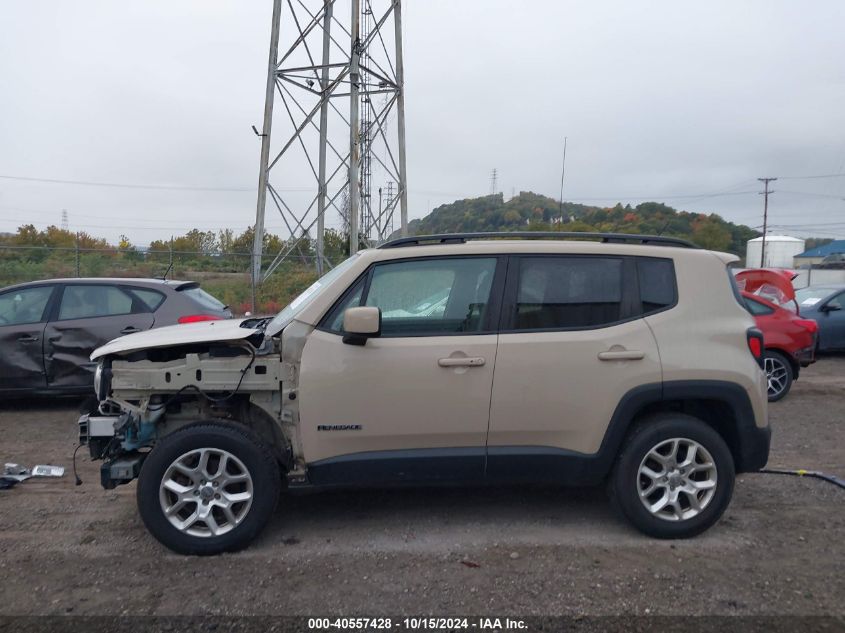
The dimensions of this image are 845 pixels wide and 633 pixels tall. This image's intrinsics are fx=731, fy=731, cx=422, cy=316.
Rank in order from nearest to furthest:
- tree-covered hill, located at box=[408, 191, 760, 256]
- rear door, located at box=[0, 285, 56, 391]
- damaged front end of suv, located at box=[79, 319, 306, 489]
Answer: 1. damaged front end of suv, located at box=[79, 319, 306, 489]
2. rear door, located at box=[0, 285, 56, 391]
3. tree-covered hill, located at box=[408, 191, 760, 256]

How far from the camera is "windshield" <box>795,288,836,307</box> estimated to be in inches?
491

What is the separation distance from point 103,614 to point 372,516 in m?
1.86

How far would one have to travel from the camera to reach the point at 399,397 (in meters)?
4.40

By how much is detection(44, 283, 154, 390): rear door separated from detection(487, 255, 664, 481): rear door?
16.1 ft

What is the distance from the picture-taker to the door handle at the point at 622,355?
4.50m

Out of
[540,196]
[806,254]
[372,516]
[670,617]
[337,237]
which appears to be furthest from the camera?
[806,254]

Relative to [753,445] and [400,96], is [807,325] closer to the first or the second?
[753,445]

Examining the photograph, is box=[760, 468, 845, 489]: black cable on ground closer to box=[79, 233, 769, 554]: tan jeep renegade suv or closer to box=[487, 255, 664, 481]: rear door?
box=[79, 233, 769, 554]: tan jeep renegade suv

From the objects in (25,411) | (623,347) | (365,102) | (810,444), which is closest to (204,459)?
(623,347)

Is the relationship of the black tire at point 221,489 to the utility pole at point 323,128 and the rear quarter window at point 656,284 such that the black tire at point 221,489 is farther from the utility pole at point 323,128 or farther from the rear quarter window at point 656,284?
the utility pole at point 323,128

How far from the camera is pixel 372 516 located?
5.03 meters

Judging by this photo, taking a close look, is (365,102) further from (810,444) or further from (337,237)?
(810,444)

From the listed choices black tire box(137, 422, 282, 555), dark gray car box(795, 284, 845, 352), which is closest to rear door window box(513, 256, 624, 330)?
black tire box(137, 422, 282, 555)

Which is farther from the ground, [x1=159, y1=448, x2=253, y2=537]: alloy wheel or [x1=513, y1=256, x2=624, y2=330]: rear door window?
[x1=513, y1=256, x2=624, y2=330]: rear door window
